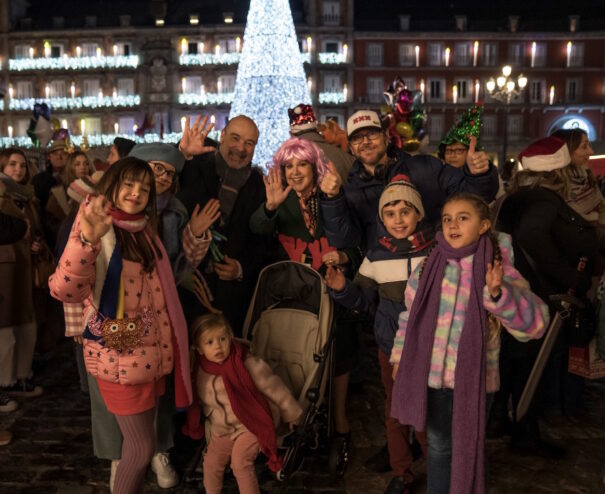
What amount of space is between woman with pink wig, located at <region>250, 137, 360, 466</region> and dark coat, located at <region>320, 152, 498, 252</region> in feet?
0.52

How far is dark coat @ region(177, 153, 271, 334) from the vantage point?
14.3ft

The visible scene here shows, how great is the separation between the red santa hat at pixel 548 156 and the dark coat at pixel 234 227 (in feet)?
6.00

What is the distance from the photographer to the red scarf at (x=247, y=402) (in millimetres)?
Answer: 3443

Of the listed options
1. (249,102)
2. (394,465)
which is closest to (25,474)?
(394,465)

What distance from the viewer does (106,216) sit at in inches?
104

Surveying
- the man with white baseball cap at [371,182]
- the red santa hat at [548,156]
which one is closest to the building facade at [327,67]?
the red santa hat at [548,156]

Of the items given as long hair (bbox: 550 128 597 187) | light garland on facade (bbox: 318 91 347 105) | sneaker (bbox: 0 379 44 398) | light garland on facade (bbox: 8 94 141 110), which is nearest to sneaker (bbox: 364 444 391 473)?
long hair (bbox: 550 128 597 187)

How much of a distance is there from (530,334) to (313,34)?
41890 mm

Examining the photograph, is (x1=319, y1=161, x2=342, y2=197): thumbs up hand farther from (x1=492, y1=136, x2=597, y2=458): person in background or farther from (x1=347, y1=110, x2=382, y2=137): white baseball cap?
(x1=492, y1=136, x2=597, y2=458): person in background

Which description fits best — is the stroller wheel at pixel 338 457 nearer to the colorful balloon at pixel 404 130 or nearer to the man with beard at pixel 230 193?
→ the man with beard at pixel 230 193

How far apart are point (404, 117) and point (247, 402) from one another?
22.3 feet

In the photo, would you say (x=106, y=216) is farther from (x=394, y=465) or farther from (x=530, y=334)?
(x=394, y=465)

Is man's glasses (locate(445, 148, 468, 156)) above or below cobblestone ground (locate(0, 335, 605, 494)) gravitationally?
above

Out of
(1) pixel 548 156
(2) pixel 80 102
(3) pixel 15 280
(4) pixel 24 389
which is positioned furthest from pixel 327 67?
(1) pixel 548 156
